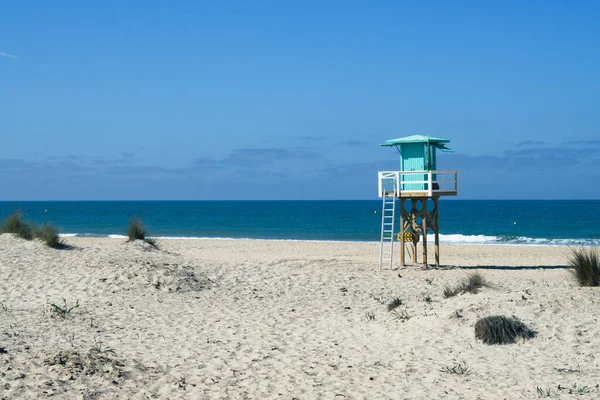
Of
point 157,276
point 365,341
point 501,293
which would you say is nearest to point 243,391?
point 365,341

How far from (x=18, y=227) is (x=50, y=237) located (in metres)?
2.23

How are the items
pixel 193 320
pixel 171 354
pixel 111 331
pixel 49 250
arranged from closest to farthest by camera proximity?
pixel 171 354 → pixel 111 331 → pixel 193 320 → pixel 49 250

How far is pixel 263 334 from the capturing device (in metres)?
9.67

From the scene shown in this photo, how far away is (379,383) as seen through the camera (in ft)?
23.4

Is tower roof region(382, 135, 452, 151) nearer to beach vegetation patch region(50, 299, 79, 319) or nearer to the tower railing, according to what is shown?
the tower railing

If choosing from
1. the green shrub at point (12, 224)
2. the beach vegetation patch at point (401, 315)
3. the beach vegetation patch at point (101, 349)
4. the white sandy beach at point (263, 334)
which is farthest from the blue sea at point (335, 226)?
the beach vegetation patch at point (401, 315)

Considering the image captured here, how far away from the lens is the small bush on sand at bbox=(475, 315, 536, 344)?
Result: 8.84 m

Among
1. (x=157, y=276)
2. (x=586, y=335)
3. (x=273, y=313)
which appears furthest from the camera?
(x=157, y=276)

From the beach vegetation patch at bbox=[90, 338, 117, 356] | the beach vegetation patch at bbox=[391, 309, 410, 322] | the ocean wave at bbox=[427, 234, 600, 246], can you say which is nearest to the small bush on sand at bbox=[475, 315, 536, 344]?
the beach vegetation patch at bbox=[391, 309, 410, 322]

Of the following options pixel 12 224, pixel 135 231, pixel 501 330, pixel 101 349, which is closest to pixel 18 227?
pixel 12 224

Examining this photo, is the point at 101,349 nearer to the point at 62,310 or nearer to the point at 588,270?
the point at 62,310

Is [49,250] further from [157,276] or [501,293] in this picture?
[501,293]

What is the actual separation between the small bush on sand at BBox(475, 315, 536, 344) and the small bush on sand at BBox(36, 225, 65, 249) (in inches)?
476

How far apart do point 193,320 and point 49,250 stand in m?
7.61
